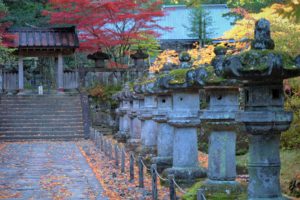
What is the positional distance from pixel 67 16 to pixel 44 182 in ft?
75.0

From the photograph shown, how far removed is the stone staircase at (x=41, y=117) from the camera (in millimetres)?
28375

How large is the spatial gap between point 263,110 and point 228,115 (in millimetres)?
2844

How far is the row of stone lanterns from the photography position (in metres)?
6.68

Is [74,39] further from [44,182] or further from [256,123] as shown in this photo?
[256,123]

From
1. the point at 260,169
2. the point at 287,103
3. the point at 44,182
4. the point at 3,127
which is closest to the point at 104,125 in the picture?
the point at 3,127

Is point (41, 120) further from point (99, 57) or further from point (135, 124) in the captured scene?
point (135, 124)

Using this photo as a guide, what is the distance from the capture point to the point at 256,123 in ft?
22.4

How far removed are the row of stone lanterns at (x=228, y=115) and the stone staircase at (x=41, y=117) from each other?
11.1 metres

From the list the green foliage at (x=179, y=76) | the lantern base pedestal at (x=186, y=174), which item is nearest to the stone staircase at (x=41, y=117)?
the lantern base pedestal at (x=186, y=174)

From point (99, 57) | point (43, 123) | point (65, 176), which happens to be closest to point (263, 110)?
point (65, 176)

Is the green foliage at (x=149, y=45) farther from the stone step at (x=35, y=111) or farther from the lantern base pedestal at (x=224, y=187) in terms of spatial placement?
the lantern base pedestal at (x=224, y=187)

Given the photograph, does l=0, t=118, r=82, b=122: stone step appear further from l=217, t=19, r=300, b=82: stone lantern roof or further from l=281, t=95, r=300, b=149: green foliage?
l=217, t=19, r=300, b=82: stone lantern roof

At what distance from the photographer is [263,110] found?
6.95 m

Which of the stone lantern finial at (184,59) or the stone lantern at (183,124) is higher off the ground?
the stone lantern finial at (184,59)
